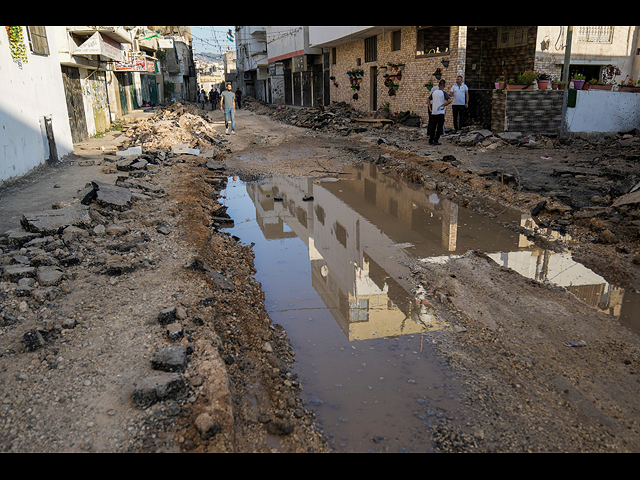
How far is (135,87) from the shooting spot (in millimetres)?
34156

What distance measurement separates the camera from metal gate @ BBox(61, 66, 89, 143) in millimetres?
15656

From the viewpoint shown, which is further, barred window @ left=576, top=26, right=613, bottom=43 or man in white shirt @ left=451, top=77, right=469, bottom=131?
barred window @ left=576, top=26, right=613, bottom=43

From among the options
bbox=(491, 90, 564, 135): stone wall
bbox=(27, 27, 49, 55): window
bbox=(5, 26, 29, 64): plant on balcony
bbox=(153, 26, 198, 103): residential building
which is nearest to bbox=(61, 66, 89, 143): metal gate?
bbox=(27, 27, 49, 55): window

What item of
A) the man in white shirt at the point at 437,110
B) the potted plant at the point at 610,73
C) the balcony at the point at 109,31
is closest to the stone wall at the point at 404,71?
the man in white shirt at the point at 437,110

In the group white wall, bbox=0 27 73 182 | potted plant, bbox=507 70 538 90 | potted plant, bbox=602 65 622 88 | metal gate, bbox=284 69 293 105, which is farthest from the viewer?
metal gate, bbox=284 69 293 105

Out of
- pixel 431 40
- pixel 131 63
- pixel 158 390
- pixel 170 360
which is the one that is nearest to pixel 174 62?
pixel 131 63

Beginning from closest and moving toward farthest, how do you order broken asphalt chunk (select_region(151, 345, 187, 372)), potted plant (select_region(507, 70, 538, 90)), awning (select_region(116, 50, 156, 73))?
broken asphalt chunk (select_region(151, 345, 187, 372))
potted plant (select_region(507, 70, 538, 90))
awning (select_region(116, 50, 156, 73))

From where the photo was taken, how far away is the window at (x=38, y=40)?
1123cm

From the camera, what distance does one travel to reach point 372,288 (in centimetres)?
528

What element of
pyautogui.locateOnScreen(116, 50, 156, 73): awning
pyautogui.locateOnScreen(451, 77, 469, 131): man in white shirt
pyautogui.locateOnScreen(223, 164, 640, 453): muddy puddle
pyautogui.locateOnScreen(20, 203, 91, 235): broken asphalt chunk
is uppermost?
pyautogui.locateOnScreen(116, 50, 156, 73): awning

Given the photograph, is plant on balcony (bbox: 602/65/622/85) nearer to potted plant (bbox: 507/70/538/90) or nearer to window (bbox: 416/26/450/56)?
potted plant (bbox: 507/70/538/90)

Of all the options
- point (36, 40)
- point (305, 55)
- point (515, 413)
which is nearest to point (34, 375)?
point (515, 413)

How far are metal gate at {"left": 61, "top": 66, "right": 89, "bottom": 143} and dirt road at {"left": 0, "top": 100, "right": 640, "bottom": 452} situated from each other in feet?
35.8

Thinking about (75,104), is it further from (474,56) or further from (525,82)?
(474,56)
